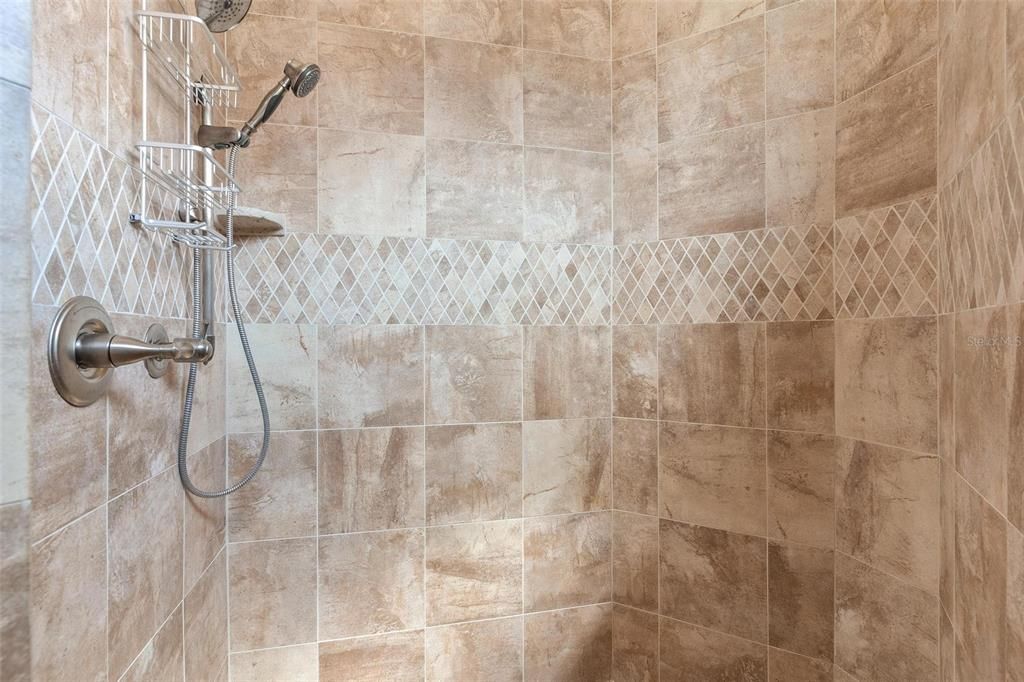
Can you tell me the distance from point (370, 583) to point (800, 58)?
2001 millimetres

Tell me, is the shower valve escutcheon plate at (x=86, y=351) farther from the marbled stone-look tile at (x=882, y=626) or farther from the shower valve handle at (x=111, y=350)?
the marbled stone-look tile at (x=882, y=626)

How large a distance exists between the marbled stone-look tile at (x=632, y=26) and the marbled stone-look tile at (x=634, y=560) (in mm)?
1582

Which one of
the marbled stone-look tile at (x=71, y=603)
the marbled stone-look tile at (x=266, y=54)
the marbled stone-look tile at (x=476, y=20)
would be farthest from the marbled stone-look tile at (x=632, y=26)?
the marbled stone-look tile at (x=71, y=603)

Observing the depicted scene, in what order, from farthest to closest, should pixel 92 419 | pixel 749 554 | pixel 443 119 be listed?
pixel 443 119 < pixel 749 554 < pixel 92 419

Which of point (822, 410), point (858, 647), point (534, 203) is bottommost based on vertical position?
point (858, 647)

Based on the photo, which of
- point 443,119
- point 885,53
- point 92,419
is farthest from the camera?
point 443,119

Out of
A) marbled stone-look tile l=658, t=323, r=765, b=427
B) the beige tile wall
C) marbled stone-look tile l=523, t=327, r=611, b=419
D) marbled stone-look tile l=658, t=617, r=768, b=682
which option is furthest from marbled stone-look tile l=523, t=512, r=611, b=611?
marbled stone-look tile l=658, t=323, r=765, b=427

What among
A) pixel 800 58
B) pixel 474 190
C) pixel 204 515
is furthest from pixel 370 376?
pixel 800 58

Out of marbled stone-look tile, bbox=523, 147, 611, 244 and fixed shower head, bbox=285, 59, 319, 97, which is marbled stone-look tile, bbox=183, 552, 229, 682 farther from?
marbled stone-look tile, bbox=523, 147, 611, 244

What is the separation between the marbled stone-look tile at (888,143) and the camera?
136 centimetres

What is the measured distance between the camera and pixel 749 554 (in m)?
1.76

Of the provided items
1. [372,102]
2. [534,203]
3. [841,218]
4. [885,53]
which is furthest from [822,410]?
[372,102]

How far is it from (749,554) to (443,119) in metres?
1.64

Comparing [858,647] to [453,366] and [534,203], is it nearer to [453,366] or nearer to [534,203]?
[453,366]
